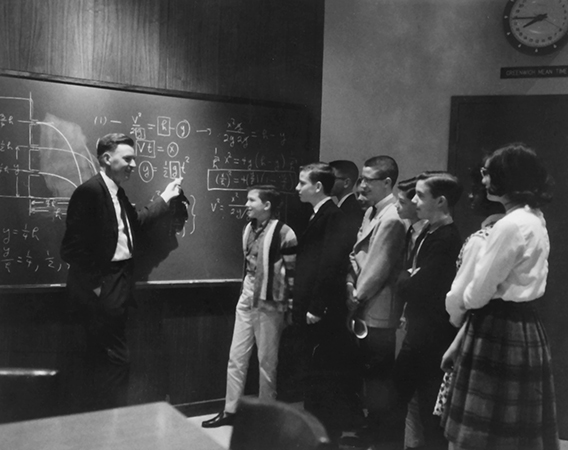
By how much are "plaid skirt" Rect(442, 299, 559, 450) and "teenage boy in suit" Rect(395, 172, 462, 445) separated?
49cm

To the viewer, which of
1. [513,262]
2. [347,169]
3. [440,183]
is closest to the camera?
[513,262]

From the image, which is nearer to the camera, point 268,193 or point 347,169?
point 347,169

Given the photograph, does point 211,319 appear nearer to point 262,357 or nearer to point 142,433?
point 262,357

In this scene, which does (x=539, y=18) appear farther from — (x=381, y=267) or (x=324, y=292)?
(x=324, y=292)

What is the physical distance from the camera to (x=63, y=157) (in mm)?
2291

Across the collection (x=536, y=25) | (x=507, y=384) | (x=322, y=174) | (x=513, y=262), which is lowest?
(x=507, y=384)

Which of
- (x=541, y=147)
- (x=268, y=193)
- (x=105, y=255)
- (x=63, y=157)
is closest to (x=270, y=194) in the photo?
(x=268, y=193)

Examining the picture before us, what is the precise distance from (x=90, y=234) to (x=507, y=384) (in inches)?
64.8

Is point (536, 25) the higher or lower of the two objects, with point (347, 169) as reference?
higher

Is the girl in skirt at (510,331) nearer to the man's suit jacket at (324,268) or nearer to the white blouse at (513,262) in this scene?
the white blouse at (513,262)

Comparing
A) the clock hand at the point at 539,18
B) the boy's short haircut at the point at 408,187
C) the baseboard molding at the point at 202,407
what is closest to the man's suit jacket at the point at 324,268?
the boy's short haircut at the point at 408,187

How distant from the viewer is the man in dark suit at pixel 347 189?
2607 millimetres

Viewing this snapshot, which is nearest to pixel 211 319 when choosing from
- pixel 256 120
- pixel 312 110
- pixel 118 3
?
pixel 256 120

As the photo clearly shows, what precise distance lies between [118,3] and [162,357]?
1.58 meters
